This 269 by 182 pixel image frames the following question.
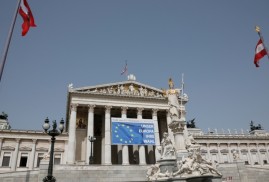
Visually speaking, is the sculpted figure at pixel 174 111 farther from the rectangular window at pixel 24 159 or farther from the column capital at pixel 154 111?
the rectangular window at pixel 24 159

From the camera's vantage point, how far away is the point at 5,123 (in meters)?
54.0

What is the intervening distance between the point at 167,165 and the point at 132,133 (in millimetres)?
21060

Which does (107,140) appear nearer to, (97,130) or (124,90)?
(124,90)

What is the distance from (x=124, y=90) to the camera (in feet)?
142

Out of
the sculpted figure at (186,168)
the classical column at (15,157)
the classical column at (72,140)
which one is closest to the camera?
the sculpted figure at (186,168)

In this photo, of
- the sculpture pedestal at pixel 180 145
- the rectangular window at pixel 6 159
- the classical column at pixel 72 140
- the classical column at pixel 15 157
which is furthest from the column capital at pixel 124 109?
the sculpture pedestal at pixel 180 145

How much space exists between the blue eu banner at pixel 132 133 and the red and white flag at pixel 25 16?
2243 centimetres

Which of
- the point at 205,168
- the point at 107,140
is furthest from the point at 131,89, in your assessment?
the point at 205,168

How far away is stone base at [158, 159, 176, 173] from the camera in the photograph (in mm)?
14539

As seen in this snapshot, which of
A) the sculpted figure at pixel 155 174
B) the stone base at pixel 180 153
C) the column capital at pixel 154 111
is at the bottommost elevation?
the sculpted figure at pixel 155 174

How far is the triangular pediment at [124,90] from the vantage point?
41.0 m

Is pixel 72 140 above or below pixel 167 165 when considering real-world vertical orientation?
above

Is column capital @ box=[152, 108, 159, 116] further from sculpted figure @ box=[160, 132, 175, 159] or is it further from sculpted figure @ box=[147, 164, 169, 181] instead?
sculpted figure @ box=[160, 132, 175, 159]

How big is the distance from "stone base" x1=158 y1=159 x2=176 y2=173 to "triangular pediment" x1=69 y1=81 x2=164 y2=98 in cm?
2731
